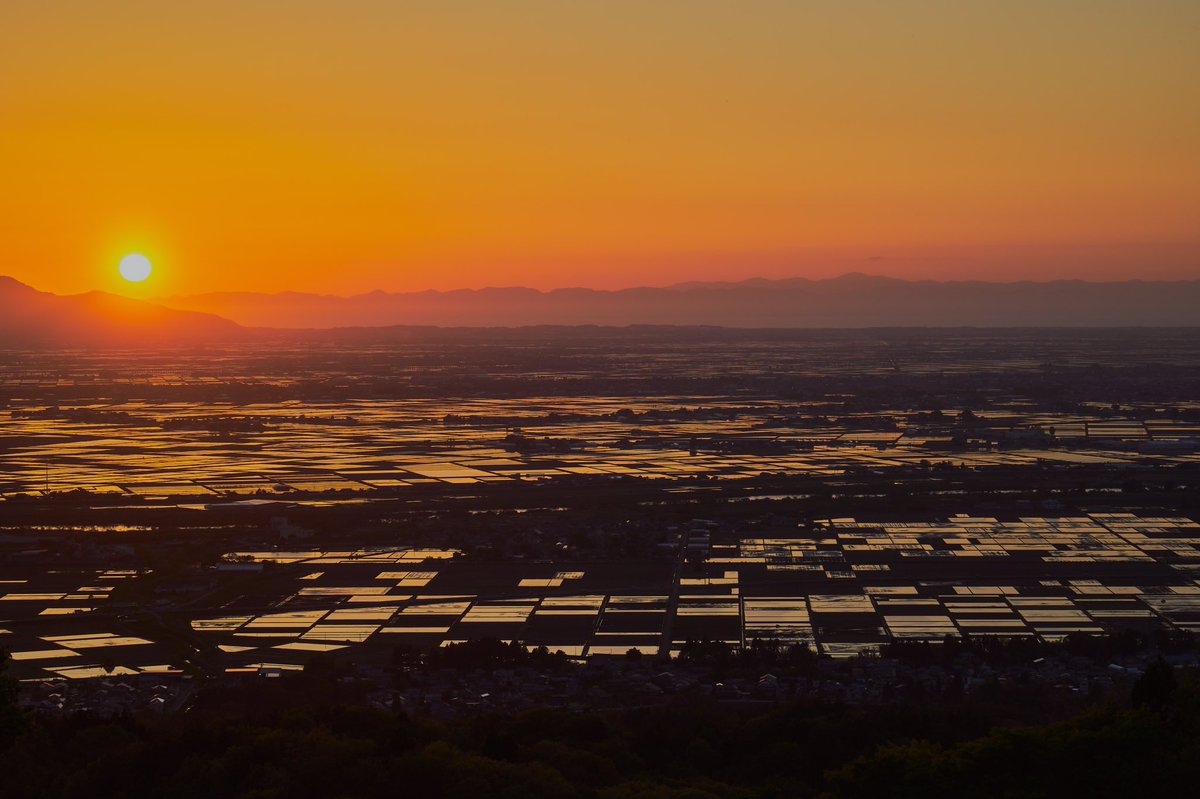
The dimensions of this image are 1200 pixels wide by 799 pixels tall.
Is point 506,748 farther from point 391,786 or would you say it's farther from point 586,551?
point 586,551

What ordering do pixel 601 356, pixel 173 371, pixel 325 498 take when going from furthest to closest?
1. pixel 601 356
2. pixel 173 371
3. pixel 325 498

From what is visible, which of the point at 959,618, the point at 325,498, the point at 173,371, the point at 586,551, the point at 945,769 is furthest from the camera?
the point at 173,371

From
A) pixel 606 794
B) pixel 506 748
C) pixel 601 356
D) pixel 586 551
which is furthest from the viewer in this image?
pixel 601 356

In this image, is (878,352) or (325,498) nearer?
(325,498)

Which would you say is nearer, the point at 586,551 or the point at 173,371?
the point at 586,551

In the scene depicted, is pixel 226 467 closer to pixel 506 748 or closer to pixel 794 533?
pixel 794 533

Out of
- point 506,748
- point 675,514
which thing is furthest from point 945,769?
point 675,514

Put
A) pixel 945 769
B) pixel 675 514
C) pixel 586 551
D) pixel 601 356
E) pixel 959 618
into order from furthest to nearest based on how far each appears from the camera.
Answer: pixel 601 356
pixel 675 514
pixel 586 551
pixel 959 618
pixel 945 769

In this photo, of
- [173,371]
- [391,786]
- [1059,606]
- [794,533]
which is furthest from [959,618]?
[173,371]
